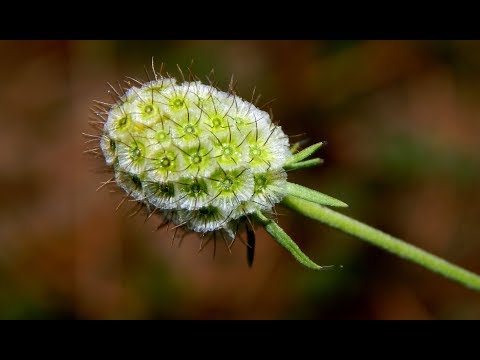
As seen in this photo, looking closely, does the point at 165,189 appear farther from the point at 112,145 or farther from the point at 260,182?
the point at 260,182

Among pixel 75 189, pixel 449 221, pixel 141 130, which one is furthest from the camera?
pixel 75 189

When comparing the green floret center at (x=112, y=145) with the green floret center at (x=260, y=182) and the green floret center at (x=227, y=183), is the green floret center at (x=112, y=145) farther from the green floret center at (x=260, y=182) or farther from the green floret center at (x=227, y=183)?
the green floret center at (x=260, y=182)

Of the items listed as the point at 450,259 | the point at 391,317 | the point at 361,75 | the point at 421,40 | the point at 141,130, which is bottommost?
the point at 391,317

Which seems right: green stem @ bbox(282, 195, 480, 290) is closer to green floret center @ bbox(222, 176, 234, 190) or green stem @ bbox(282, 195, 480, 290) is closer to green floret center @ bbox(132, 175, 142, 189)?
green floret center @ bbox(222, 176, 234, 190)

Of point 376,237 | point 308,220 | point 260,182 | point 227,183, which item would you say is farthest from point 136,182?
point 308,220

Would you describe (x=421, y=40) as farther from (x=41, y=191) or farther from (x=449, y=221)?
(x=41, y=191)

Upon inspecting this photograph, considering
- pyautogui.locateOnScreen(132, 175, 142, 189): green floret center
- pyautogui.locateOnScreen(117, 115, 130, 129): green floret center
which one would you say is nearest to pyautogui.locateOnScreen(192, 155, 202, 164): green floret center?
pyautogui.locateOnScreen(132, 175, 142, 189): green floret center

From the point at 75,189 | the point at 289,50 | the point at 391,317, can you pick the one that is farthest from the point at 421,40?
the point at 75,189

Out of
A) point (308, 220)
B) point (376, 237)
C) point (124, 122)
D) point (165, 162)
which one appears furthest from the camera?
point (308, 220)
